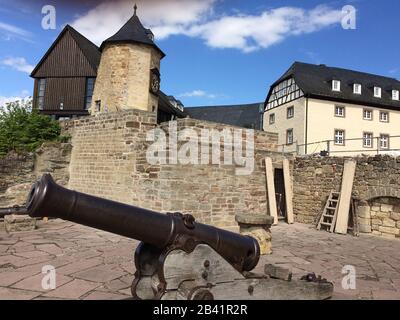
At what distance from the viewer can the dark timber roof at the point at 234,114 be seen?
125ft

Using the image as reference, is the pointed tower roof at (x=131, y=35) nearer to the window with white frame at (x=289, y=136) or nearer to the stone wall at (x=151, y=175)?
the stone wall at (x=151, y=175)

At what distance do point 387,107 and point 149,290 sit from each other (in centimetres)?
3142

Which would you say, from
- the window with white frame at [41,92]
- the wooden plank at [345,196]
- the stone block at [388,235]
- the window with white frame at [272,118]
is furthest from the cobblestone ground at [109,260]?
the window with white frame at [272,118]

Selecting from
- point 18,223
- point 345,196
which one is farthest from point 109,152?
point 345,196

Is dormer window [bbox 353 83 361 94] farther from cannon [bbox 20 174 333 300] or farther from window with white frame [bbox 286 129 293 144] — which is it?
cannon [bbox 20 174 333 300]

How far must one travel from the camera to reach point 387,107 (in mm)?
29594

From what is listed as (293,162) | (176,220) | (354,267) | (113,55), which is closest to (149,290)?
(176,220)

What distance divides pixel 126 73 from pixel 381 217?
1313 centimetres

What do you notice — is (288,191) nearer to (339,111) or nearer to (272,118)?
(339,111)

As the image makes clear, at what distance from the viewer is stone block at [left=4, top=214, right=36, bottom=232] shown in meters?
8.20

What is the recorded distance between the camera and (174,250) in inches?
117

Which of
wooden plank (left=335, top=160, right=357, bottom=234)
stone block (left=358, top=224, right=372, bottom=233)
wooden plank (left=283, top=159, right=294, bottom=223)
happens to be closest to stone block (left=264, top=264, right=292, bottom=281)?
wooden plank (left=335, top=160, right=357, bottom=234)

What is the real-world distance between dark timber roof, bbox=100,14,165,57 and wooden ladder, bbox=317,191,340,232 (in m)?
12.2

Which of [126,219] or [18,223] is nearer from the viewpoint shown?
[126,219]
